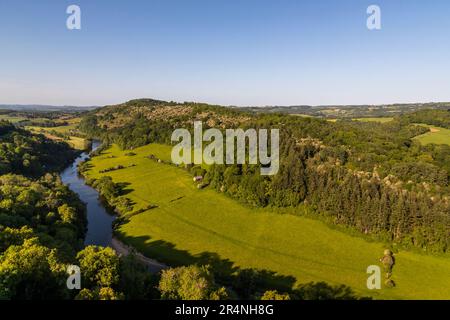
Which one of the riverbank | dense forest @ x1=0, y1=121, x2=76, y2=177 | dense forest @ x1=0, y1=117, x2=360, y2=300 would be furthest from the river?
dense forest @ x1=0, y1=121, x2=76, y2=177

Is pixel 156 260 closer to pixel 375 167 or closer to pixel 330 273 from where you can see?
pixel 330 273

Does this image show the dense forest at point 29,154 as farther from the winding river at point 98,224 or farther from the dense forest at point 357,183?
the dense forest at point 357,183

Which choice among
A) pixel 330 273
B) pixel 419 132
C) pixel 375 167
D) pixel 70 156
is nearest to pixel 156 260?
pixel 330 273

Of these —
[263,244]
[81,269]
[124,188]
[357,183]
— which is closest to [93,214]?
[124,188]

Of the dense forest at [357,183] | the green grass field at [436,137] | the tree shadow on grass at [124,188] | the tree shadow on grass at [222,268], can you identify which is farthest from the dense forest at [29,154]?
the green grass field at [436,137]

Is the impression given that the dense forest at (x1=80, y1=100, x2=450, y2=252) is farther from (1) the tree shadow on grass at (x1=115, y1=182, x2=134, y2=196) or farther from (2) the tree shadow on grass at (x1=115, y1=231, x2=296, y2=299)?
(2) the tree shadow on grass at (x1=115, y1=231, x2=296, y2=299)

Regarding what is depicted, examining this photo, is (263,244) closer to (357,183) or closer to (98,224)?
(357,183)
